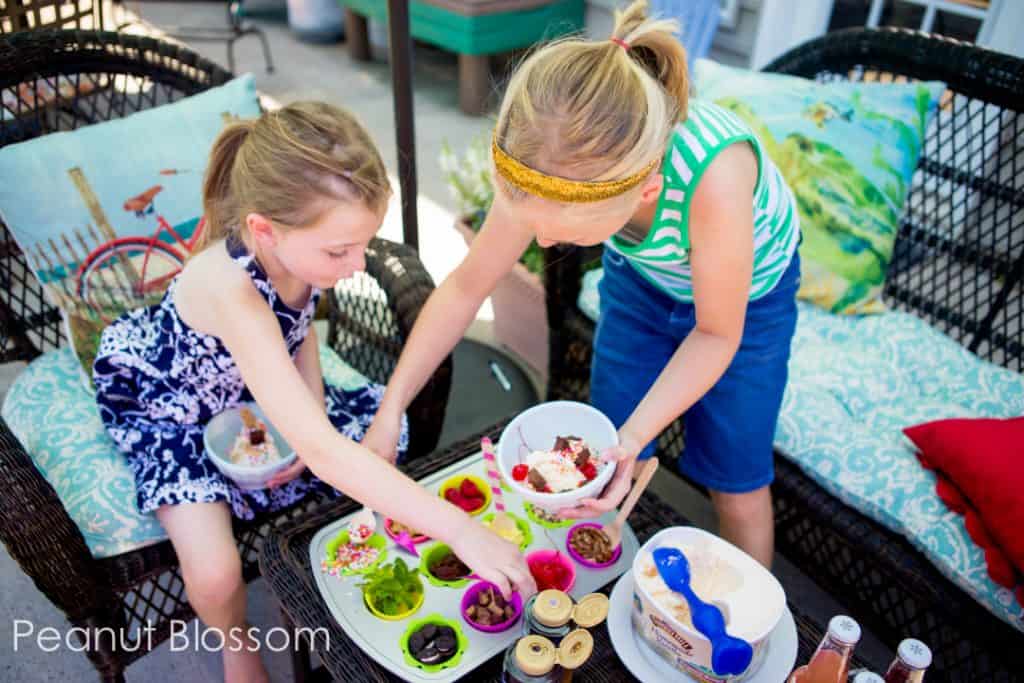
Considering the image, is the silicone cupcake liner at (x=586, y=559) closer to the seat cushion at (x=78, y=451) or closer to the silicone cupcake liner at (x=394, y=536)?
the silicone cupcake liner at (x=394, y=536)

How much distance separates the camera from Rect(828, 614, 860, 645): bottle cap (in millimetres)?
849

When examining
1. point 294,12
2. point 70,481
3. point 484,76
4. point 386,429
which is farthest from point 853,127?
point 294,12

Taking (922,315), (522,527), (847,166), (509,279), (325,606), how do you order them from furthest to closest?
(509,279) → (922,315) → (847,166) → (522,527) → (325,606)

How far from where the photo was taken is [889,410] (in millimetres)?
1651

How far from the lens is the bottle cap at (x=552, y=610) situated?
3.11 ft

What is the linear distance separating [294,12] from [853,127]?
408cm

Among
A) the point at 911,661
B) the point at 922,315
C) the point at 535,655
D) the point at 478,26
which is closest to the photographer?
the point at 911,661

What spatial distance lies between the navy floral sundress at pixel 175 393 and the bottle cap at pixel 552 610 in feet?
1.98

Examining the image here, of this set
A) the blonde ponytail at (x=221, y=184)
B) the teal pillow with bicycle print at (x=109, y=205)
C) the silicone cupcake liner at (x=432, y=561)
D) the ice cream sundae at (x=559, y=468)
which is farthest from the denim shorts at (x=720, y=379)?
the teal pillow with bicycle print at (x=109, y=205)

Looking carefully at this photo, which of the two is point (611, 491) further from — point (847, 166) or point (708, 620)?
point (847, 166)

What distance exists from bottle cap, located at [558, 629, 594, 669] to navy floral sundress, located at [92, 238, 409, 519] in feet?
2.10

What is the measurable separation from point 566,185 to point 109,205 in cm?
104

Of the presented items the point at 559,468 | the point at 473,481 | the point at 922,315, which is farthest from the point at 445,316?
the point at 922,315

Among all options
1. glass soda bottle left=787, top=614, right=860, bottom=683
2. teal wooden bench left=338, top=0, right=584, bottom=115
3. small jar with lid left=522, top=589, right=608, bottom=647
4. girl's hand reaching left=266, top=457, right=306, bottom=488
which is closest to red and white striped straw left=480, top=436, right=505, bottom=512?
small jar with lid left=522, top=589, right=608, bottom=647
